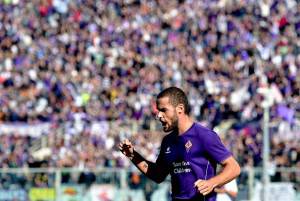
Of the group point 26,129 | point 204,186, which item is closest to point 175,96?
point 204,186

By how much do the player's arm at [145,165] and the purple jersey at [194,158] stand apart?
0.34 metres

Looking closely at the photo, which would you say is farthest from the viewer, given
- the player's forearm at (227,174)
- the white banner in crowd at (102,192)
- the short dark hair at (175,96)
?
the white banner in crowd at (102,192)

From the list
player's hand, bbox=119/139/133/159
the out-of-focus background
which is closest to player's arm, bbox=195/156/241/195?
player's hand, bbox=119/139/133/159

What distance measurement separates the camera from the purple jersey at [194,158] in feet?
26.7

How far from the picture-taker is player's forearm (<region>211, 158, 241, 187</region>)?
786 cm

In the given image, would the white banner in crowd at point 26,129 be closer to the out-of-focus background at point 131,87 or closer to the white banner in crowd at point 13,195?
the out-of-focus background at point 131,87

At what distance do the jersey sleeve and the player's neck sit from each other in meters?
0.20

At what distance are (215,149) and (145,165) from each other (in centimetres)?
96

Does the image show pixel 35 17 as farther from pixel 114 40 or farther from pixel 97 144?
pixel 97 144

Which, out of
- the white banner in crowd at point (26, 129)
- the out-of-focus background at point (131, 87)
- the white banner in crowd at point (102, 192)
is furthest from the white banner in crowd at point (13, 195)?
the white banner in crowd at point (26, 129)

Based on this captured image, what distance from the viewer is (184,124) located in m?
8.29

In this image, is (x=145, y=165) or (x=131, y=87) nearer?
(x=145, y=165)

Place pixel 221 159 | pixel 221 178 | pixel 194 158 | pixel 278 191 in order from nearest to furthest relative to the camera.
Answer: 1. pixel 221 178
2. pixel 221 159
3. pixel 194 158
4. pixel 278 191

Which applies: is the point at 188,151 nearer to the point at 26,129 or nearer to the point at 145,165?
the point at 145,165
